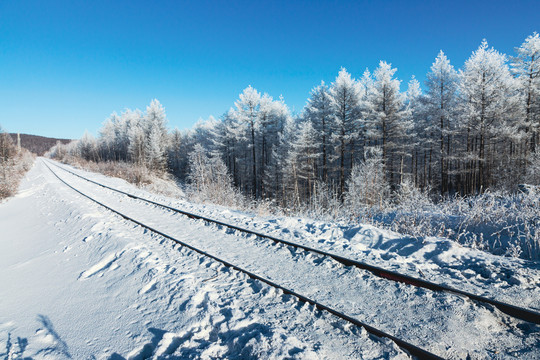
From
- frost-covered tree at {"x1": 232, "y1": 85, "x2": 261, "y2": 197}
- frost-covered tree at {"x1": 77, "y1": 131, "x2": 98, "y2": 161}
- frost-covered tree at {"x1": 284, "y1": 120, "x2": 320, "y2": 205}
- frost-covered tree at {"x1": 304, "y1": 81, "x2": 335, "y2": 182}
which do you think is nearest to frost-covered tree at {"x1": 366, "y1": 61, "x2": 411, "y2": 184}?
frost-covered tree at {"x1": 304, "y1": 81, "x2": 335, "y2": 182}

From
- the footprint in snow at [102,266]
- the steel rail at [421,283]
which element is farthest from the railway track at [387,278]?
the footprint in snow at [102,266]

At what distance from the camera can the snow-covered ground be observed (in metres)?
2.77

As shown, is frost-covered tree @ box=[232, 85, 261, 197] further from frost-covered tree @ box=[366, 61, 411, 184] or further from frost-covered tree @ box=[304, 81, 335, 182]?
frost-covered tree @ box=[366, 61, 411, 184]

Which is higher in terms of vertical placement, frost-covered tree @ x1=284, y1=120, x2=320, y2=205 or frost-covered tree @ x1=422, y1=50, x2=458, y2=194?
frost-covered tree @ x1=422, y1=50, x2=458, y2=194

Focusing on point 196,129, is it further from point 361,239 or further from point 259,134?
point 361,239

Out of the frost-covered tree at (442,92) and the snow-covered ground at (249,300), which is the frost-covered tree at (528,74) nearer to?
the frost-covered tree at (442,92)

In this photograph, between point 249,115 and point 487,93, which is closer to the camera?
point 487,93

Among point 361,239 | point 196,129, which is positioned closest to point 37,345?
point 361,239

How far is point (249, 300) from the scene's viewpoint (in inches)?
144

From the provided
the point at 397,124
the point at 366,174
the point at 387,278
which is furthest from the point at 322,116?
the point at 387,278

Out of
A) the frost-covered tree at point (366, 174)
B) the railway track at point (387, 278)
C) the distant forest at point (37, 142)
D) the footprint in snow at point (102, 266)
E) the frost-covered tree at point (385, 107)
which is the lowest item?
the footprint in snow at point (102, 266)

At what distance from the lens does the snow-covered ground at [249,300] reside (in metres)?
2.77

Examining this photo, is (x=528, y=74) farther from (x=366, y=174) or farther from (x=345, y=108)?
(x=366, y=174)

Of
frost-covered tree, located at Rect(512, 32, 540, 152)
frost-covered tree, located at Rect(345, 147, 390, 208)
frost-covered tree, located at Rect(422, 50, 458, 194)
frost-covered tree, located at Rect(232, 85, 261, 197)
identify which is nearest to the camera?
frost-covered tree, located at Rect(345, 147, 390, 208)
